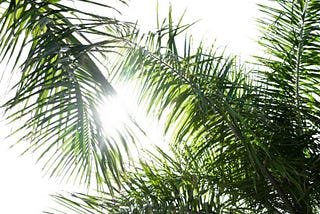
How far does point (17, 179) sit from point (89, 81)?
4.21 ft

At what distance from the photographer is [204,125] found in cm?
304

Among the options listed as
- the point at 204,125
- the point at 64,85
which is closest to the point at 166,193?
the point at 204,125

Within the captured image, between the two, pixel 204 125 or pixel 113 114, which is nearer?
pixel 113 114

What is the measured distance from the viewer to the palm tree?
9.88 feet

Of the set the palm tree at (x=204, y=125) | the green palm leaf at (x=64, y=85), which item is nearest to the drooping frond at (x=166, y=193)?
the palm tree at (x=204, y=125)

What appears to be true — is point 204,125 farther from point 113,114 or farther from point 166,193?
point 166,193

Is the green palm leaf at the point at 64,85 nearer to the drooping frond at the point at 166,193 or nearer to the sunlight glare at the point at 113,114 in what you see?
the sunlight glare at the point at 113,114

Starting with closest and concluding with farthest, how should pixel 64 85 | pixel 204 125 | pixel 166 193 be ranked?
1. pixel 64 85
2. pixel 204 125
3. pixel 166 193

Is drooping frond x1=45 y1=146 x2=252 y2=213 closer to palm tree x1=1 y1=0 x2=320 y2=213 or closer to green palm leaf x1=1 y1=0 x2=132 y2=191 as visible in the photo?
palm tree x1=1 y1=0 x2=320 y2=213

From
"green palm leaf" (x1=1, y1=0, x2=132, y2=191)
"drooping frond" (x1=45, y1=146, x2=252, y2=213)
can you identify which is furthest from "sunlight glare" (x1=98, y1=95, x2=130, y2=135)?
"drooping frond" (x1=45, y1=146, x2=252, y2=213)

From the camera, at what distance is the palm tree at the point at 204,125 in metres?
3.01

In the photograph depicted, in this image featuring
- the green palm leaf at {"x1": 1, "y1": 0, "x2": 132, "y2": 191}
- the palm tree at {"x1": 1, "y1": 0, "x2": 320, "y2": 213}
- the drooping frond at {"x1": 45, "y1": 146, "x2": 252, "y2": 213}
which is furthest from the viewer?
the drooping frond at {"x1": 45, "y1": 146, "x2": 252, "y2": 213}

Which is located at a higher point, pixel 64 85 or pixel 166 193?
pixel 64 85

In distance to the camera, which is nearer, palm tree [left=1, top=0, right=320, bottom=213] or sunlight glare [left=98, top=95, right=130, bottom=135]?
sunlight glare [left=98, top=95, right=130, bottom=135]
